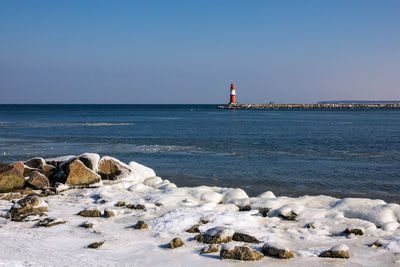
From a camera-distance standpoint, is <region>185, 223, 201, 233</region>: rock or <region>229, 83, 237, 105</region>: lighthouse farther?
<region>229, 83, 237, 105</region>: lighthouse

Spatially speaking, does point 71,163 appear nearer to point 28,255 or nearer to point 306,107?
point 28,255

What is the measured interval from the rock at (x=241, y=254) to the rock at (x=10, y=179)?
737cm

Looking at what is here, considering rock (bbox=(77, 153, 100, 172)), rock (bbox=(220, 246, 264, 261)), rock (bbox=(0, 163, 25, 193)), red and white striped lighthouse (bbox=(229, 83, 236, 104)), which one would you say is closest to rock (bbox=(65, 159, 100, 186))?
rock (bbox=(77, 153, 100, 172))

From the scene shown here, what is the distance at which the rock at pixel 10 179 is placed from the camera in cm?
1106

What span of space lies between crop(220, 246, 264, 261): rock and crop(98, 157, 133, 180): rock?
267 inches

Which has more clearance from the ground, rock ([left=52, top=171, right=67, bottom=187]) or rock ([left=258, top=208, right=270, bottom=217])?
rock ([left=52, top=171, right=67, bottom=187])

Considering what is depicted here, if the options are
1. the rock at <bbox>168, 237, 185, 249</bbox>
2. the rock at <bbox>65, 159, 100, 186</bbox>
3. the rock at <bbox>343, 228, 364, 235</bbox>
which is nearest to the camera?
the rock at <bbox>168, 237, 185, 249</bbox>

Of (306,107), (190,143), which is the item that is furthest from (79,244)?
(306,107)

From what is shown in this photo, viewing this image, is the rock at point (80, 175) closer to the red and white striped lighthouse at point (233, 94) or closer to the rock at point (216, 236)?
the rock at point (216, 236)

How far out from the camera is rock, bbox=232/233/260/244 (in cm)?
674

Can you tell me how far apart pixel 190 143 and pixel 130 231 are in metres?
18.4

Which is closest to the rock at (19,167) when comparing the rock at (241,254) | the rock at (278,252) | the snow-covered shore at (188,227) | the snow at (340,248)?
the snow-covered shore at (188,227)

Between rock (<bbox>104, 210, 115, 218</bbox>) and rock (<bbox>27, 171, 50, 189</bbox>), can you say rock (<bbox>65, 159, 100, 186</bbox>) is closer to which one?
rock (<bbox>27, 171, 50, 189</bbox>)

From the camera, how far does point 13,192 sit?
11.1 m
